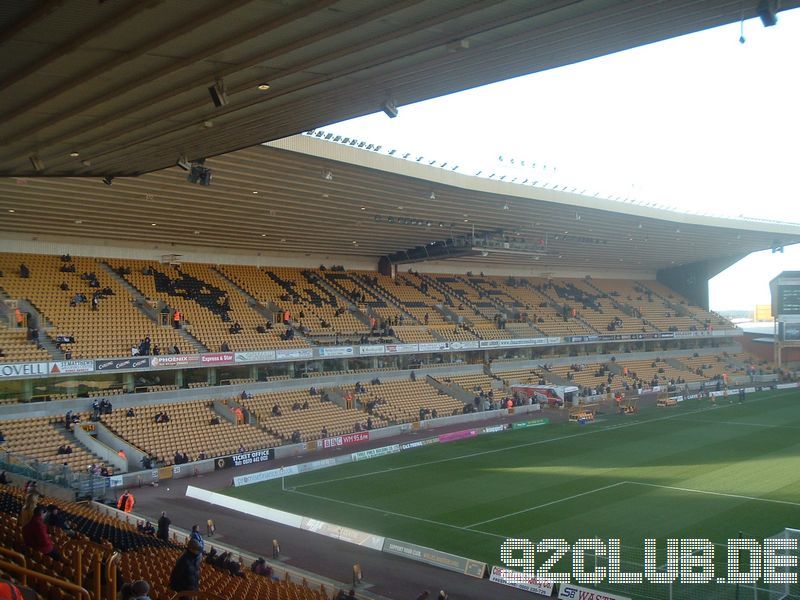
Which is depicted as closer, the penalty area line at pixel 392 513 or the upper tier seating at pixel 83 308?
Result: the penalty area line at pixel 392 513

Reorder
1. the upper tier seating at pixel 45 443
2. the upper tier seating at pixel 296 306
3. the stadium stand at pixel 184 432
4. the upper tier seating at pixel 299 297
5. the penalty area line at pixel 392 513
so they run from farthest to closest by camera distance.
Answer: the upper tier seating at pixel 299 297 → the upper tier seating at pixel 296 306 → the stadium stand at pixel 184 432 → the upper tier seating at pixel 45 443 → the penalty area line at pixel 392 513

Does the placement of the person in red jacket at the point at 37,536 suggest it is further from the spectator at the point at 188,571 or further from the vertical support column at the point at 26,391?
the vertical support column at the point at 26,391

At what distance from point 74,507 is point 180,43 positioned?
47.0 ft

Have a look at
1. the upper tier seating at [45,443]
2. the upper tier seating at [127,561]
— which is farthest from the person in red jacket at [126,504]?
the upper tier seating at [45,443]

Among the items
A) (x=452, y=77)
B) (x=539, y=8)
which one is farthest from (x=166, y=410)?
(x=539, y=8)

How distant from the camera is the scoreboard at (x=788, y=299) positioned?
58.6 meters

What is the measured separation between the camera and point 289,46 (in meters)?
9.81

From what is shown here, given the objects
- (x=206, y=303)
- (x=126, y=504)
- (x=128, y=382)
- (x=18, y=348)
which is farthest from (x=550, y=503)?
(x=206, y=303)

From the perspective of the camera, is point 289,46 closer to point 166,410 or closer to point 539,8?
point 539,8

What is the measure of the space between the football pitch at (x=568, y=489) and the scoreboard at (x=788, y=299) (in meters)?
25.9

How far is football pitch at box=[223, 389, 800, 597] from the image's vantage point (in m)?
19.1

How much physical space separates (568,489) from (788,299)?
44.4 metres

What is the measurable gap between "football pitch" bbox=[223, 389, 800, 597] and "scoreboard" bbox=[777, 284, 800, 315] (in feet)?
85.1

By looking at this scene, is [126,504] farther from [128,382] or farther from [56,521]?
[128,382]
